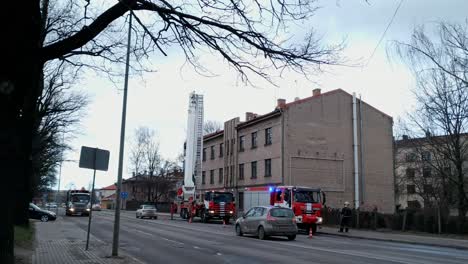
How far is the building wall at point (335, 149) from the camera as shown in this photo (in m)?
43.3

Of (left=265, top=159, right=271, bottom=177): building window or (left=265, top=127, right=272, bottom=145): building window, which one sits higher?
(left=265, top=127, right=272, bottom=145): building window

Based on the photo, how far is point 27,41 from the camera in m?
7.20

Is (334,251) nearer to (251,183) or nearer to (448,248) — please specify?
(448,248)

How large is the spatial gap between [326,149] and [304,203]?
15.2 meters

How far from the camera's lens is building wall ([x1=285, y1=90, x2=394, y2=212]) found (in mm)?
43312

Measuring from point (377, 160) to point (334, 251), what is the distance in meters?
31.0

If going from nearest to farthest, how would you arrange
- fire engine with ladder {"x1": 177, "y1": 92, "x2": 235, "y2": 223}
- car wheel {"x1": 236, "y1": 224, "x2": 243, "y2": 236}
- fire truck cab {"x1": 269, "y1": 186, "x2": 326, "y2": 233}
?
car wheel {"x1": 236, "y1": 224, "x2": 243, "y2": 236}, fire truck cab {"x1": 269, "y1": 186, "x2": 326, "y2": 233}, fire engine with ladder {"x1": 177, "y1": 92, "x2": 235, "y2": 223}

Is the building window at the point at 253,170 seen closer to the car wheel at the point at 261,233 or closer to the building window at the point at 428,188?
the building window at the point at 428,188

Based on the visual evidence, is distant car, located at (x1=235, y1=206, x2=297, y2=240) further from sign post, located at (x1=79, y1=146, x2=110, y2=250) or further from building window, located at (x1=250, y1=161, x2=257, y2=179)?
building window, located at (x1=250, y1=161, x2=257, y2=179)

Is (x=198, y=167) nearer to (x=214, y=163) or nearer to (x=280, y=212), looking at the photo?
(x=214, y=163)

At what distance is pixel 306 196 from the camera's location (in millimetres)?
30734

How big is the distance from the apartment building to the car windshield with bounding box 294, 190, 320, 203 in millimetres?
11206

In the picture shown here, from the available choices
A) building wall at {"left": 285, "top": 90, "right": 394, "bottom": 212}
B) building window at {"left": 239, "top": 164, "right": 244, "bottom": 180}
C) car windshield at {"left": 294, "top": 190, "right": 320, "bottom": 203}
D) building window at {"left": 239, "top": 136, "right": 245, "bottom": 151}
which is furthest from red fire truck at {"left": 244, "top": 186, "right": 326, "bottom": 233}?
building window at {"left": 239, "top": 136, "right": 245, "bottom": 151}

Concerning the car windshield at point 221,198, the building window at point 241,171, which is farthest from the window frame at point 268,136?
the car windshield at point 221,198
